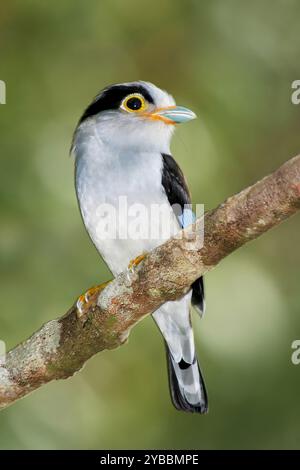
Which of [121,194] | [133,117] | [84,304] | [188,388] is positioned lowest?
[188,388]

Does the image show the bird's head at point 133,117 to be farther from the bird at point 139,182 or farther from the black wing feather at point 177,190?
the black wing feather at point 177,190

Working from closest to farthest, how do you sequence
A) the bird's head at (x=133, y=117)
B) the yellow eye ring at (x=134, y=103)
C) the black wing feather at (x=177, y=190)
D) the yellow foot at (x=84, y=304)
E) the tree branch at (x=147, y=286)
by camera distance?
the tree branch at (x=147, y=286) < the yellow foot at (x=84, y=304) < the black wing feather at (x=177, y=190) < the bird's head at (x=133, y=117) < the yellow eye ring at (x=134, y=103)

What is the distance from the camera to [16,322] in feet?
15.3

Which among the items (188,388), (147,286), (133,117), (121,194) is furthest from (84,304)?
(133,117)

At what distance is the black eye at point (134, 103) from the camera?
4.45 m

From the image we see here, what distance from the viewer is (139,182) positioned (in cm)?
399

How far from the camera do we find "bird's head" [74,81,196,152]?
4312 millimetres

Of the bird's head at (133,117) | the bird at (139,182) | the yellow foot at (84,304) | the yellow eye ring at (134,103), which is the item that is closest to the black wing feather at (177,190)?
the bird at (139,182)

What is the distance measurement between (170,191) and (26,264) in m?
1.25

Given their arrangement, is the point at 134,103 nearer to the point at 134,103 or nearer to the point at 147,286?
the point at 134,103

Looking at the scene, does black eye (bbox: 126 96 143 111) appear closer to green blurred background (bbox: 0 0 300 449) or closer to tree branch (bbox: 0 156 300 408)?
green blurred background (bbox: 0 0 300 449)

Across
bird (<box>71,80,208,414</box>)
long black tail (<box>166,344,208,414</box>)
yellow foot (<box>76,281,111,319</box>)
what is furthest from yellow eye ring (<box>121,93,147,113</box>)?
long black tail (<box>166,344,208,414</box>)

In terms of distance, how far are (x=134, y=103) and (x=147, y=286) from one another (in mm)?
1606

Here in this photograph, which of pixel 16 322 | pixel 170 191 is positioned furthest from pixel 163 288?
pixel 16 322
